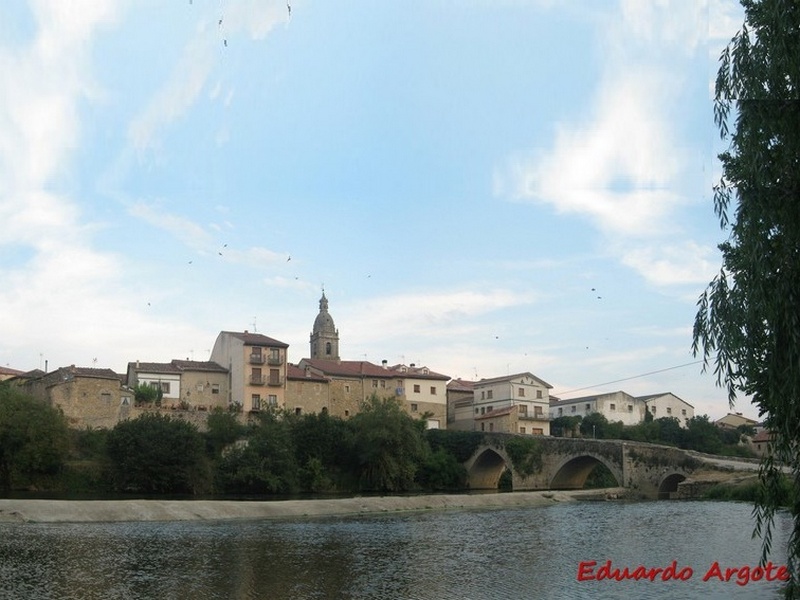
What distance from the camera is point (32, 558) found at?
2638 cm

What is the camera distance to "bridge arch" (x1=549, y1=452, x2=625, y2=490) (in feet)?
248

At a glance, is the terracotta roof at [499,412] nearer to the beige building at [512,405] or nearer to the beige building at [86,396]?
the beige building at [512,405]

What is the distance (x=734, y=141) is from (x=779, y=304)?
9.47 feet

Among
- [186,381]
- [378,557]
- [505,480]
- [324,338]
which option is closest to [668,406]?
[505,480]

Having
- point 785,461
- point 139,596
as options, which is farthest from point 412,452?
point 785,461

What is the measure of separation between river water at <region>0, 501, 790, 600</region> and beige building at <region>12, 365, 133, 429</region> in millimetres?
39223

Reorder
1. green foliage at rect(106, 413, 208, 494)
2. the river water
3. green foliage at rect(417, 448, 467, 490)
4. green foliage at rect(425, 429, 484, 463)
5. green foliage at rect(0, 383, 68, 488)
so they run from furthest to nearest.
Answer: green foliage at rect(425, 429, 484, 463)
green foliage at rect(417, 448, 467, 490)
green foliage at rect(106, 413, 208, 494)
green foliage at rect(0, 383, 68, 488)
the river water

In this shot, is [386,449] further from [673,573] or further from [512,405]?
[673,573]

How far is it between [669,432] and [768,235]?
3789 inches

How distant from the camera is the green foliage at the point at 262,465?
68.4m

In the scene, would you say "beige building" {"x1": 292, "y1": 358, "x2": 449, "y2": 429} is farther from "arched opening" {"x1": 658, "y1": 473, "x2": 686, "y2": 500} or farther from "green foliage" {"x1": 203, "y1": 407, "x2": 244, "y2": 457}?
"arched opening" {"x1": 658, "y1": 473, "x2": 686, "y2": 500}

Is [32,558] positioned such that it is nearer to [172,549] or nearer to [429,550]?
[172,549]

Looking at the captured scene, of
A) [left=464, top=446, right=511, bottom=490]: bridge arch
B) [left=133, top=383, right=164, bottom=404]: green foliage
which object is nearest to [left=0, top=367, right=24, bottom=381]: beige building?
[left=133, top=383, right=164, bottom=404]: green foliage

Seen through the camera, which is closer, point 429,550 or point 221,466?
point 429,550
